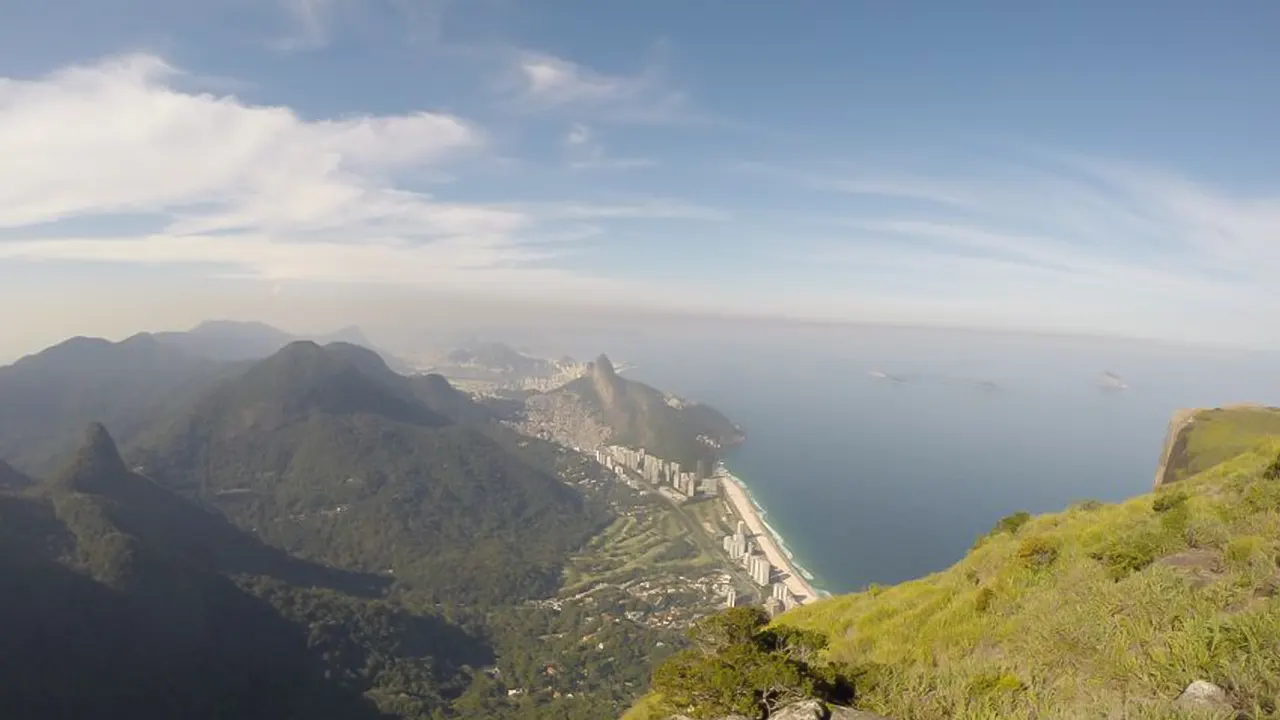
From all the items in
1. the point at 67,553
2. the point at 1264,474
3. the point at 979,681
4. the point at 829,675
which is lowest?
the point at 67,553

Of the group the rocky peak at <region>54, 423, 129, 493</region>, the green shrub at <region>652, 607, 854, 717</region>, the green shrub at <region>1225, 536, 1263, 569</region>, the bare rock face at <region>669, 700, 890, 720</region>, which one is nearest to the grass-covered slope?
the green shrub at <region>1225, 536, 1263, 569</region>

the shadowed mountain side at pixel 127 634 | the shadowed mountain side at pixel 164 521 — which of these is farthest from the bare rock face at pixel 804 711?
the shadowed mountain side at pixel 164 521

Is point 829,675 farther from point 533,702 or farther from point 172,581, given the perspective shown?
point 172,581

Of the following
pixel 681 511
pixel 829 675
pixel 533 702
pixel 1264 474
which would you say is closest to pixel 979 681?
pixel 829 675

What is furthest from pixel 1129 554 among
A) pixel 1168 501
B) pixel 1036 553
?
pixel 1168 501

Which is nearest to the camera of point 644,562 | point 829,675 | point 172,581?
point 829,675

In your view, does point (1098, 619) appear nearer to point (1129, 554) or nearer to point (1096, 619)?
point (1096, 619)

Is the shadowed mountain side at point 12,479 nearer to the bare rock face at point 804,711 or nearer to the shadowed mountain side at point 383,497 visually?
the shadowed mountain side at point 383,497
